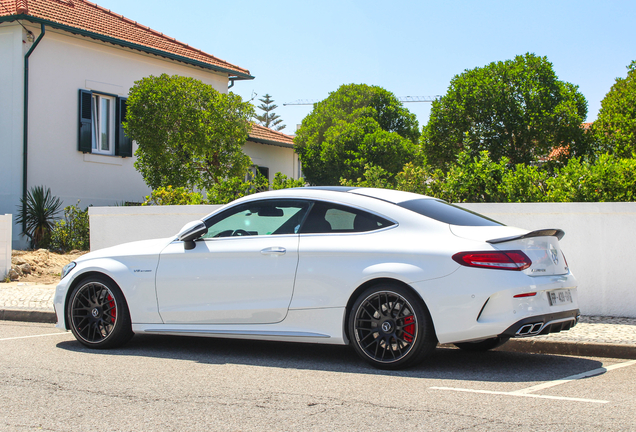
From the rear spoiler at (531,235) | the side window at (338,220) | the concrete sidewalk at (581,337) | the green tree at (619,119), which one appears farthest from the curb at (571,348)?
the green tree at (619,119)

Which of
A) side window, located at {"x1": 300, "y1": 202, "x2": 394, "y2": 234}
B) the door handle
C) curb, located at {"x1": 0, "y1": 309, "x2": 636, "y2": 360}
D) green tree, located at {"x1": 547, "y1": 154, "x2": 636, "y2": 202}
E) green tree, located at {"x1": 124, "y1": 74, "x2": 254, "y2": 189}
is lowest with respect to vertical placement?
curb, located at {"x1": 0, "y1": 309, "x2": 636, "y2": 360}

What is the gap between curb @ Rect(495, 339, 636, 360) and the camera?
21.5 feet

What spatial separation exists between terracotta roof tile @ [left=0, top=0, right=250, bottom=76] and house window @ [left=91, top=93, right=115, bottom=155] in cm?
202

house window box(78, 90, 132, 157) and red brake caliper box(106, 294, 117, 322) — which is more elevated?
house window box(78, 90, 132, 157)

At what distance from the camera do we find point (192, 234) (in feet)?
21.4

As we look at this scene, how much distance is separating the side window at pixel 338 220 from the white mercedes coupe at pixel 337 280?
1cm

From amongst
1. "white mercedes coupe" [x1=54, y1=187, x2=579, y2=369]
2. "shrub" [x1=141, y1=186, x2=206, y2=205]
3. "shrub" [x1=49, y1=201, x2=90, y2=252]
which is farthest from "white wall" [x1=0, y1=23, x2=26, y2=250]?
"white mercedes coupe" [x1=54, y1=187, x2=579, y2=369]

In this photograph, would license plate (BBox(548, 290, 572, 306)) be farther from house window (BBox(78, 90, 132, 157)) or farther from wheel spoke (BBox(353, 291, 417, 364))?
house window (BBox(78, 90, 132, 157))

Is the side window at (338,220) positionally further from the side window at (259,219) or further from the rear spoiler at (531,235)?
the rear spoiler at (531,235)

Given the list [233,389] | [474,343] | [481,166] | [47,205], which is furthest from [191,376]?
[47,205]

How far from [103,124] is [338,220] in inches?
648

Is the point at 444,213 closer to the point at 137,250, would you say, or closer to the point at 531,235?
the point at 531,235

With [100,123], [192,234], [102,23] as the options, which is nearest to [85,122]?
[100,123]

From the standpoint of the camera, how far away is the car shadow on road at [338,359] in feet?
18.8
